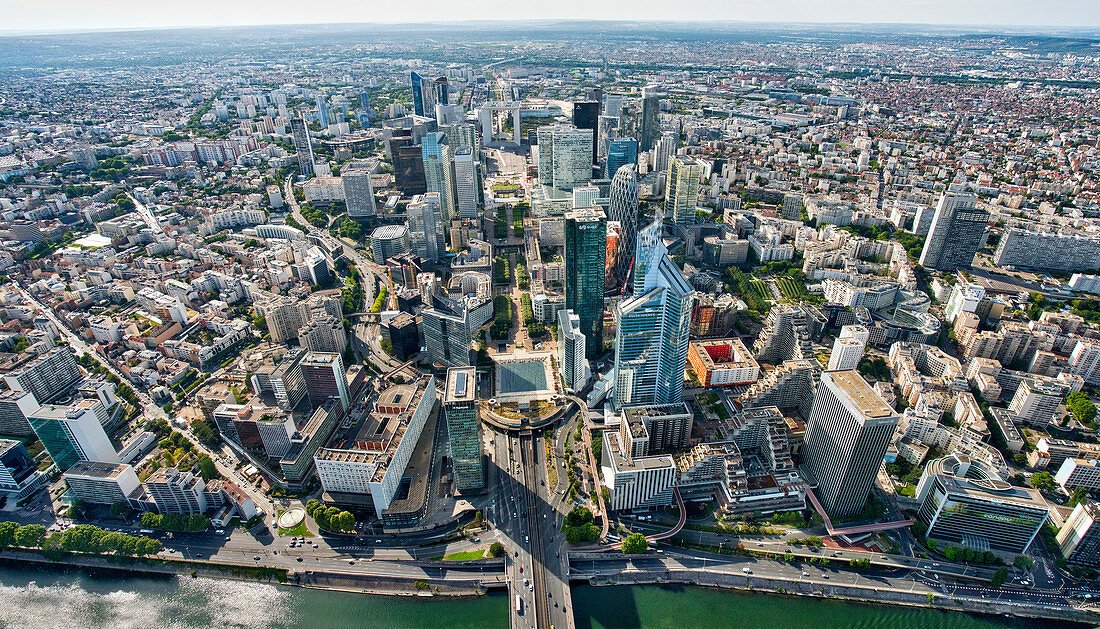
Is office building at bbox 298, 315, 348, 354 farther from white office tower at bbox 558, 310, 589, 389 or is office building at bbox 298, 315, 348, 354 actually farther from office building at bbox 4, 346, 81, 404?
white office tower at bbox 558, 310, 589, 389

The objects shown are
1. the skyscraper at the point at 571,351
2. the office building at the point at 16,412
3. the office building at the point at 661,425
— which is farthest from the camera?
the skyscraper at the point at 571,351

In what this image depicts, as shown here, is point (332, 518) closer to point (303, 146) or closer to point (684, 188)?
point (684, 188)

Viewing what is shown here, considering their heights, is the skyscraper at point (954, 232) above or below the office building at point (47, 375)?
above

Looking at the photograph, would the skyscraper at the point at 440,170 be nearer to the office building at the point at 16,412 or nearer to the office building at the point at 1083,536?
the office building at the point at 16,412

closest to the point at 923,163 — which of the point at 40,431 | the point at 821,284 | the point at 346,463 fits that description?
the point at 821,284

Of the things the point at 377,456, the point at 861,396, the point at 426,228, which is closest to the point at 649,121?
the point at 426,228

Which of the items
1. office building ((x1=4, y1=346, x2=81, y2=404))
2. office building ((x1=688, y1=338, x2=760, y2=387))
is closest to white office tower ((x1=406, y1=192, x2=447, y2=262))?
office building ((x1=4, y1=346, x2=81, y2=404))

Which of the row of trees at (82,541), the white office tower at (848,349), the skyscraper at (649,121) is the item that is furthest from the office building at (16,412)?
the skyscraper at (649,121)
